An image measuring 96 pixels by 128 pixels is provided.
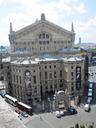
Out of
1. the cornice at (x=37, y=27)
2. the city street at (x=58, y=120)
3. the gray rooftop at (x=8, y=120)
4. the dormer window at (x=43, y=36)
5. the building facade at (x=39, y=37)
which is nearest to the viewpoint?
the gray rooftop at (x=8, y=120)

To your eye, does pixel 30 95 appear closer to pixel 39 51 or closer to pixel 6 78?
pixel 6 78

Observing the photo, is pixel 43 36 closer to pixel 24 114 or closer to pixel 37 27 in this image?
pixel 37 27

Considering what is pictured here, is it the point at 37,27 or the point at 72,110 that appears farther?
the point at 37,27

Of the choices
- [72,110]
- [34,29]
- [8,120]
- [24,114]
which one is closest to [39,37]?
[34,29]

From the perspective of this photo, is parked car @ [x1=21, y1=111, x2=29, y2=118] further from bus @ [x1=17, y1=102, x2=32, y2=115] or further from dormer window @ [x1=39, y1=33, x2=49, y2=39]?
dormer window @ [x1=39, y1=33, x2=49, y2=39]

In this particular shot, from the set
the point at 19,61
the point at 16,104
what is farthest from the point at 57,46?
the point at 16,104

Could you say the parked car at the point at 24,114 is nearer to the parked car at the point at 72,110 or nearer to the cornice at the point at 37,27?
the parked car at the point at 72,110

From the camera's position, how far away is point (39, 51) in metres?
102

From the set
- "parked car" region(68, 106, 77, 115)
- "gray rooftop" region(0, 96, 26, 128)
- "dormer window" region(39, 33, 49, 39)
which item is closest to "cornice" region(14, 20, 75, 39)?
"dormer window" region(39, 33, 49, 39)

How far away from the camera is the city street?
60.5m

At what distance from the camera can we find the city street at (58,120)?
2381 inches

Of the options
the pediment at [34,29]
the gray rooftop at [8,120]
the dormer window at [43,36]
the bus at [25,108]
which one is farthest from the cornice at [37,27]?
the gray rooftop at [8,120]

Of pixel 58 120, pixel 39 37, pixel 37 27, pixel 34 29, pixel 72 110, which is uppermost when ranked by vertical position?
pixel 37 27

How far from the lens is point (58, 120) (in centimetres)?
6372
